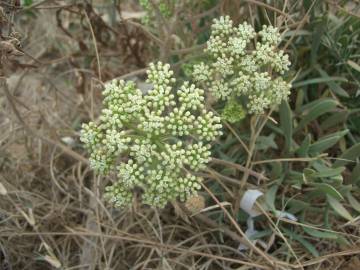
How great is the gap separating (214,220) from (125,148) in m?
0.92

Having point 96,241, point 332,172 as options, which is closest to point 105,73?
point 96,241

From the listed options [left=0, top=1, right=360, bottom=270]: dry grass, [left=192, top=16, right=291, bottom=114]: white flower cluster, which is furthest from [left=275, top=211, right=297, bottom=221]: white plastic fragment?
[left=192, top=16, right=291, bottom=114]: white flower cluster

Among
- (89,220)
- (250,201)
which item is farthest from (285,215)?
(89,220)

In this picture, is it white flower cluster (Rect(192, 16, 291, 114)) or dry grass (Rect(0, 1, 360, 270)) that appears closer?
white flower cluster (Rect(192, 16, 291, 114))

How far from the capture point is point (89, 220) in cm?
275

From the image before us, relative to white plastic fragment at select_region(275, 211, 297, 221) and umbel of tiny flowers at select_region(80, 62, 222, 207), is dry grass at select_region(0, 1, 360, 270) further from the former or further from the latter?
umbel of tiny flowers at select_region(80, 62, 222, 207)

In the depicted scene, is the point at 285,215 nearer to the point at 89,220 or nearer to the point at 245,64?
the point at 245,64

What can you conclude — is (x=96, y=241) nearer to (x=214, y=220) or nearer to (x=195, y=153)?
(x=214, y=220)

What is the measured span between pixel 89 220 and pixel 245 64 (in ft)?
4.16

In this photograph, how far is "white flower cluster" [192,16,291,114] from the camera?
2.04 metres

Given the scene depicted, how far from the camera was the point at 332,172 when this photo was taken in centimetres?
229

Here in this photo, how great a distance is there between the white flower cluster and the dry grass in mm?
285

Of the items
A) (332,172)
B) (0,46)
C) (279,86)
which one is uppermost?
(0,46)

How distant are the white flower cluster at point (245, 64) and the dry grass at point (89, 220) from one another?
0.28 metres
